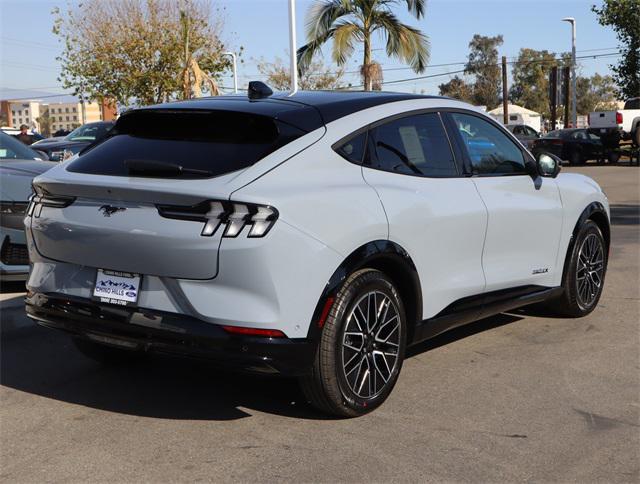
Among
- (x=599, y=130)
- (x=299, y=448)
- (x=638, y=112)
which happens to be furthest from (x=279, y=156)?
(x=638, y=112)

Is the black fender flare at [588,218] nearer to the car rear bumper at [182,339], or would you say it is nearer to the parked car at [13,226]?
the car rear bumper at [182,339]

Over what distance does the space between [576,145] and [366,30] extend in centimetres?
1148

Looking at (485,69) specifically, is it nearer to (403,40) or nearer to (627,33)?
(627,33)

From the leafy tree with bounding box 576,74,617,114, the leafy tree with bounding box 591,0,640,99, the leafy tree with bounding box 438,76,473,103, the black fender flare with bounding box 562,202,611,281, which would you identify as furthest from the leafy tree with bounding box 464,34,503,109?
the black fender flare with bounding box 562,202,611,281

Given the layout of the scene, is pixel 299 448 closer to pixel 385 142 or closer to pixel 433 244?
pixel 433 244

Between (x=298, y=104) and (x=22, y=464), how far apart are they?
2.31m

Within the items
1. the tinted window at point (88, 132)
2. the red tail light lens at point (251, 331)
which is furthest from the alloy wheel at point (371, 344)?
the tinted window at point (88, 132)

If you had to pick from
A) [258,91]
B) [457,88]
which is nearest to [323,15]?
[258,91]

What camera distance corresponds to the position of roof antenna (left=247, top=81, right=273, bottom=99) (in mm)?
4801

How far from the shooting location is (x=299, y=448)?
397cm

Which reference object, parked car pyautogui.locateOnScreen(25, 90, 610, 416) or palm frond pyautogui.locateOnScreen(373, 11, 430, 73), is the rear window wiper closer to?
parked car pyautogui.locateOnScreen(25, 90, 610, 416)

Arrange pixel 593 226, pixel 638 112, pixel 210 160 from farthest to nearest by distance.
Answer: pixel 638 112 → pixel 593 226 → pixel 210 160

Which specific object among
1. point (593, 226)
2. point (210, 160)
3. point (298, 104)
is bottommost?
point (593, 226)

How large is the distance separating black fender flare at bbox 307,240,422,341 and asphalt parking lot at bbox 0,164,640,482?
571 millimetres
